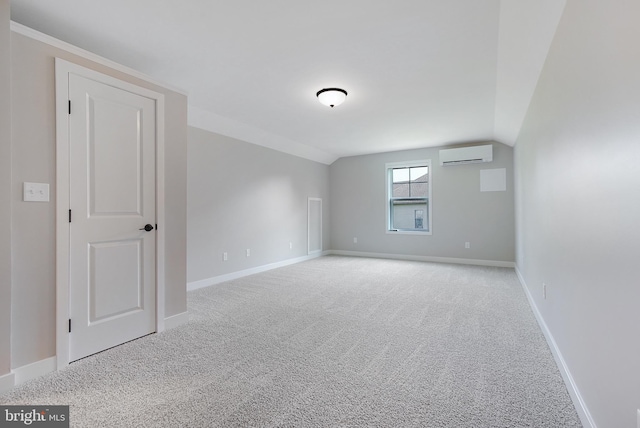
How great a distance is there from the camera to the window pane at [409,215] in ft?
21.4

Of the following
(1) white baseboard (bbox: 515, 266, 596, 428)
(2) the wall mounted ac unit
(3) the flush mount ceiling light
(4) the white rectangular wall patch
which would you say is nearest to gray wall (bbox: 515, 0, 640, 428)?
(1) white baseboard (bbox: 515, 266, 596, 428)

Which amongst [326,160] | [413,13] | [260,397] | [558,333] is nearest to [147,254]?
[260,397]

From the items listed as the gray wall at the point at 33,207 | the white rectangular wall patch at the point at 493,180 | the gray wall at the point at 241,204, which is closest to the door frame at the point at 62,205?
the gray wall at the point at 33,207

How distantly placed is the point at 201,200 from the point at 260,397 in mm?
3174

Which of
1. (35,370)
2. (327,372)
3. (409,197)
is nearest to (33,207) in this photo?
(35,370)

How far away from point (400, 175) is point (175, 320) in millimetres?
5490

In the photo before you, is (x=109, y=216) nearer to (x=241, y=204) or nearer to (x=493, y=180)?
(x=241, y=204)

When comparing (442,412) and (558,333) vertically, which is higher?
(558,333)

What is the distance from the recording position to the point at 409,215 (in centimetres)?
667

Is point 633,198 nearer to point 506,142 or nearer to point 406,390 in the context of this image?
point 406,390

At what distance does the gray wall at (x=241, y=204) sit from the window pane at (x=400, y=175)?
198cm

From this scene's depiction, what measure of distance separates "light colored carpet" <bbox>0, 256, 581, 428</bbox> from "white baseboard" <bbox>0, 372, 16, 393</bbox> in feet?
0.16

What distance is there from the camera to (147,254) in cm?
256

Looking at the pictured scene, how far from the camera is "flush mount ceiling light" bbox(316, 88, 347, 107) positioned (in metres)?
3.28
